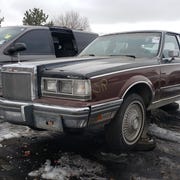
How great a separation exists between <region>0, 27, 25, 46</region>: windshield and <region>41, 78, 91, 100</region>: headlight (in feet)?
10.4

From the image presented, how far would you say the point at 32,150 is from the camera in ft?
16.1

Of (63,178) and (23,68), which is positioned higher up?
(23,68)

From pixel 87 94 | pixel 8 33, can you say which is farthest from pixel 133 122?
pixel 8 33

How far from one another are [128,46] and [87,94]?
2.10 m

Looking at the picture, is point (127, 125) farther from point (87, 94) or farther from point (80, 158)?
point (87, 94)

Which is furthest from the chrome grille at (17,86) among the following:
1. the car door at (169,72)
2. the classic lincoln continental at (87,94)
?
the car door at (169,72)

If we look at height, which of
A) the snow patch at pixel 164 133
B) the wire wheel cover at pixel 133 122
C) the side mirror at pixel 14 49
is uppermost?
the side mirror at pixel 14 49

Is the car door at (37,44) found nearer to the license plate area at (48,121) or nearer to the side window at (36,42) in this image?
the side window at (36,42)

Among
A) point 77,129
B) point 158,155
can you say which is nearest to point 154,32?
A: point 158,155

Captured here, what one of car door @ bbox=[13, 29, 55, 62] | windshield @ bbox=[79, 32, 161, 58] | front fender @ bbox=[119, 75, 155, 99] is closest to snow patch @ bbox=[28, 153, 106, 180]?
front fender @ bbox=[119, 75, 155, 99]

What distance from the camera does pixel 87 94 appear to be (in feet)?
13.6

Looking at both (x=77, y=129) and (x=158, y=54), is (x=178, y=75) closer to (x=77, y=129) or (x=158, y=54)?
(x=158, y=54)

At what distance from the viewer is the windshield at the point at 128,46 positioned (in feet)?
19.1

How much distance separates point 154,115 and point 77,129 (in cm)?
331
